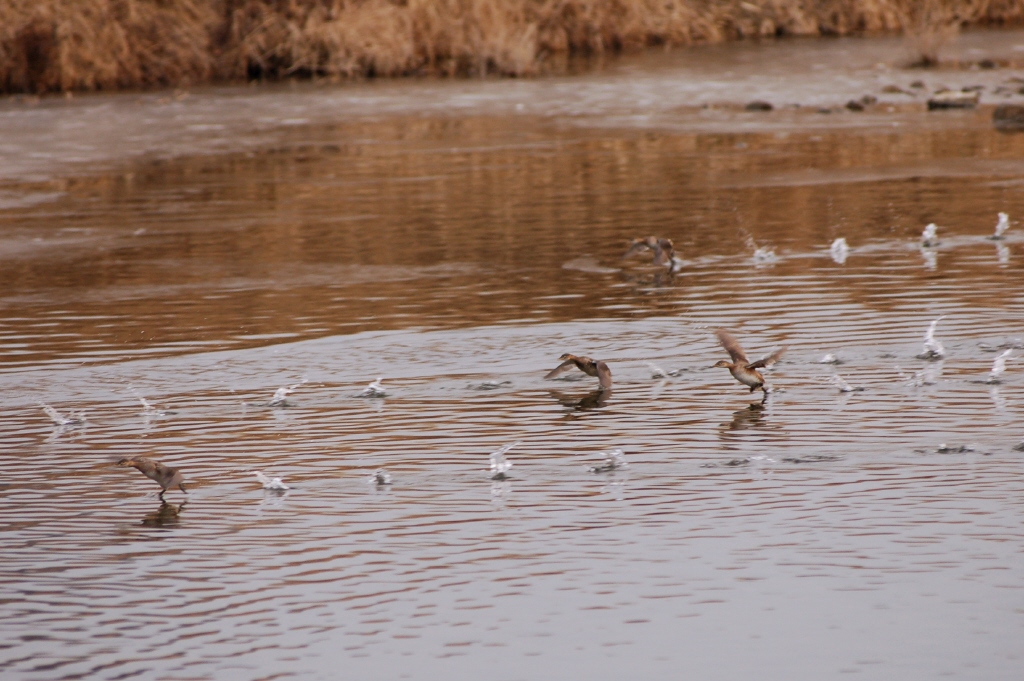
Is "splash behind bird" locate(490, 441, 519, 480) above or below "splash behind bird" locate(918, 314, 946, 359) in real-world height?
below

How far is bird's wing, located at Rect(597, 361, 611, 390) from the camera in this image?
8727mm

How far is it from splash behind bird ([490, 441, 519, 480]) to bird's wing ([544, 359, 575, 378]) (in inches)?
52.3

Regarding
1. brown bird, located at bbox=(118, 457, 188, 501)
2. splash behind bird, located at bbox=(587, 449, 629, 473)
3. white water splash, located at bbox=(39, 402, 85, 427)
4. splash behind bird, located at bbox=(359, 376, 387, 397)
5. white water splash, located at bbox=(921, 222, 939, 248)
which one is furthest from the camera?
white water splash, located at bbox=(921, 222, 939, 248)

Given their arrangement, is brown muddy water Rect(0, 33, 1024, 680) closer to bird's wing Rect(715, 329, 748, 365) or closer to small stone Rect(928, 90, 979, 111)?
Answer: bird's wing Rect(715, 329, 748, 365)

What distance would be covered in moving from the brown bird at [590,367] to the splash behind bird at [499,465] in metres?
1.20

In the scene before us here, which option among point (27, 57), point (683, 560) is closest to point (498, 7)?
point (27, 57)

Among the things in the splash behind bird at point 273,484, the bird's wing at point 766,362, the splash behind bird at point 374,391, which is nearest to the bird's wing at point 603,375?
the bird's wing at point 766,362

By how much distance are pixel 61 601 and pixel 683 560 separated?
2.25 m

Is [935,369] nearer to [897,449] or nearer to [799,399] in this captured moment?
[799,399]

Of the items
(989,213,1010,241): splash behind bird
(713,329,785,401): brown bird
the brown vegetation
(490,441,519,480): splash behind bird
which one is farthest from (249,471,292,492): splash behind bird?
the brown vegetation

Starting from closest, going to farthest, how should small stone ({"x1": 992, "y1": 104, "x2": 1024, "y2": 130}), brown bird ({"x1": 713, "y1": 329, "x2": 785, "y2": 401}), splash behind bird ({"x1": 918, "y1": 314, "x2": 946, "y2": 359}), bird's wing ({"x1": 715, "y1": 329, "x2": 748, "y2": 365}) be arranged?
1. brown bird ({"x1": 713, "y1": 329, "x2": 785, "y2": 401})
2. bird's wing ({"x1": 715, "y1": 329, "x2": 748, "y2": 365})
3. splash behind bird ({"x1": 918, "y1": 314, "x2": 946, "y2": 359})
4. small stone ({"x1": 992, "y1": 104, "x2": 1024, "y2": 130})

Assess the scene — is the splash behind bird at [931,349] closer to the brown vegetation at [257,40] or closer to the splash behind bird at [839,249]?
the splash behind bird at [839,249]

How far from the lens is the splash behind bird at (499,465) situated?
734cm

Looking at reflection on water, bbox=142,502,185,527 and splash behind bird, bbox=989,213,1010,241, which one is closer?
reflection on water, bbox=142,502,185,527
